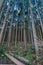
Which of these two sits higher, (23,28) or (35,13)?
(35,13)

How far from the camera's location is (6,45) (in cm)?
577

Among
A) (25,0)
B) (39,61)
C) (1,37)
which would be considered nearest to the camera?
(39,61)

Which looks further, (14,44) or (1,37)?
(14,44)

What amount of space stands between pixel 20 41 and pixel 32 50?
5.68ft

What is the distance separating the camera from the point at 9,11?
608cm

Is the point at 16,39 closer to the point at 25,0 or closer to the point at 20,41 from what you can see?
the point at 20,41

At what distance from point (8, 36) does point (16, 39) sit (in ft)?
1.11

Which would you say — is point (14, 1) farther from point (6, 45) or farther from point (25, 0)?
point (6, 45)

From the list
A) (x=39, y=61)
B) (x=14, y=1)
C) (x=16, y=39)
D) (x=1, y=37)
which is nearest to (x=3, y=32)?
(x=1, y=37)

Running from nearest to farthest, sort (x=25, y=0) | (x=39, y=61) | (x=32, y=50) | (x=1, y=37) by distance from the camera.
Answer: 1. (x=39, y=61)
2. (x=32, y=50)
3. (x=1, y=37)
4. (x=25, y=0)

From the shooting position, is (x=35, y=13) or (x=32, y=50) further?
(x=35, y=13)

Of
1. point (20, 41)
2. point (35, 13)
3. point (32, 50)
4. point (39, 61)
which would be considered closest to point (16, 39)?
point (20, 41)

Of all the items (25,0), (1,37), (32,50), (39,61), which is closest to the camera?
(39,61)

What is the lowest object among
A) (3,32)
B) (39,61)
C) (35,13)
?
(39,61)
